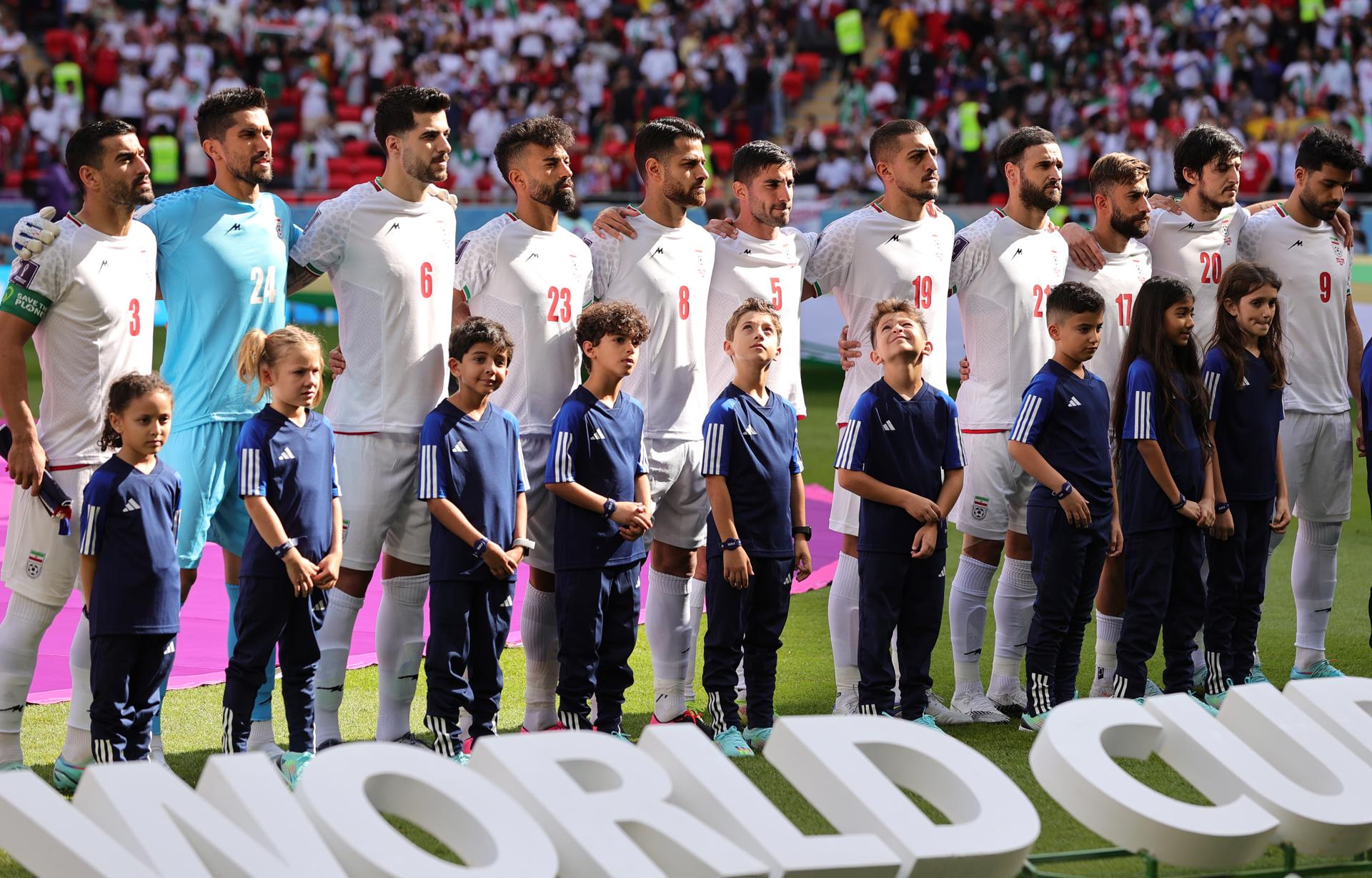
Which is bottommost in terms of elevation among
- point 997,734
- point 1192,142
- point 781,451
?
point 997,734

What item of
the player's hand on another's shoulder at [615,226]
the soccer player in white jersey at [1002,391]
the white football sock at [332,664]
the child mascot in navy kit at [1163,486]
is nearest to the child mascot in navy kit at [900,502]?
the soccer player in white jersey at [1002,391]

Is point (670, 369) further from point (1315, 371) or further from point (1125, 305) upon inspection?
point (1315, 371)

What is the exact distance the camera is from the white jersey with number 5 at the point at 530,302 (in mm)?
6012

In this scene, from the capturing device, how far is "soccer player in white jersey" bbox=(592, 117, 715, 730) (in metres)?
6.22

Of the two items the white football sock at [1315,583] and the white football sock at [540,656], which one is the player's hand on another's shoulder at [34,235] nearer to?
the white football sock at [540,656]

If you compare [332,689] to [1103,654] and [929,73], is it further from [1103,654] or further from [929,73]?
[929,73]

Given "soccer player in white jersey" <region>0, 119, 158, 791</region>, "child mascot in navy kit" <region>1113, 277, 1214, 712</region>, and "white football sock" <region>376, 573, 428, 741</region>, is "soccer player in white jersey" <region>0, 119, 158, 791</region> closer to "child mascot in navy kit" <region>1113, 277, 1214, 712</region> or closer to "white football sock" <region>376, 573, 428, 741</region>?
"white football sock" <region>376, 573, 428, 741</region>

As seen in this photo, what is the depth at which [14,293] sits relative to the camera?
544 cm

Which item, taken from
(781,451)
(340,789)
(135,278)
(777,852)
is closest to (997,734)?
(781,451)

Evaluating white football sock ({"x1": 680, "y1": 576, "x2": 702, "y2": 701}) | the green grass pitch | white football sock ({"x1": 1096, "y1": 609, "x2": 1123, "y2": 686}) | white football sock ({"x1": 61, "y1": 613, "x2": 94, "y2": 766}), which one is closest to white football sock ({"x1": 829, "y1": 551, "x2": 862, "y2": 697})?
the green grass pitch

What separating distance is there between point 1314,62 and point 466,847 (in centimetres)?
2096

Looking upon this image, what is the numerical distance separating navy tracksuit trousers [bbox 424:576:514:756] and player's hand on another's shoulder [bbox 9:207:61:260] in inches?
66.9

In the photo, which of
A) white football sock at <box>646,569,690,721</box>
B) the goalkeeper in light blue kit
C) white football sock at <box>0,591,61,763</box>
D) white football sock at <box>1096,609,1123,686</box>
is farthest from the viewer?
white football sock at <box>1096,609,1123,686</box>

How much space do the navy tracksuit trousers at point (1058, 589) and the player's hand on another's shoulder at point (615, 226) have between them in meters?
1.88
